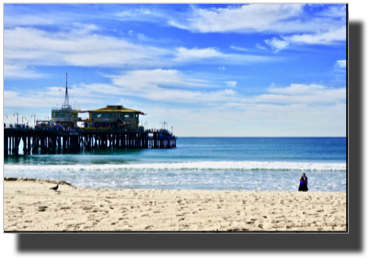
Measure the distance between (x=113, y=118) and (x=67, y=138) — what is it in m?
8.25

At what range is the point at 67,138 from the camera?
44.5 m

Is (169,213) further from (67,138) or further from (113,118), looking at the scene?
(113,118)

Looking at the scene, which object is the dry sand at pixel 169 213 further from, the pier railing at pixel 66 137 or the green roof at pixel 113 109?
the green roof at pixel 113 109

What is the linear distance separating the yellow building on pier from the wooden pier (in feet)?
5.20

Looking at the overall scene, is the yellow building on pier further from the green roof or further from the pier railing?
the pier railing

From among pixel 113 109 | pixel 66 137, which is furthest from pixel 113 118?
pixel 66 137

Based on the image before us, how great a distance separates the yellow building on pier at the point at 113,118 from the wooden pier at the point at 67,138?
159 cm

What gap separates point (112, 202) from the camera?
7582mm

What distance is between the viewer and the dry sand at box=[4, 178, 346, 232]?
17.3 ft

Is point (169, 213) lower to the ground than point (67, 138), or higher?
lower

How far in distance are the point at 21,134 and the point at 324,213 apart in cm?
3490

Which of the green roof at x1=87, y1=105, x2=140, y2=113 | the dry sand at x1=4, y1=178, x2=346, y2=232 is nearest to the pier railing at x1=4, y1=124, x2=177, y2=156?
the green roof at x1=87, y1=105, x2=140, y2=113

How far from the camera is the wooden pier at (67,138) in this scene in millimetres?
34375
